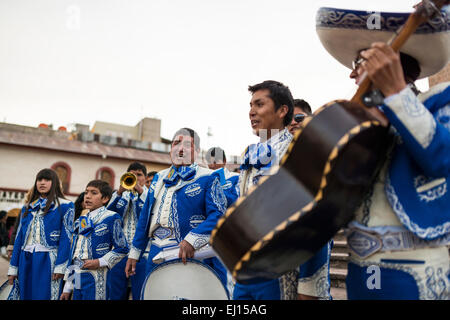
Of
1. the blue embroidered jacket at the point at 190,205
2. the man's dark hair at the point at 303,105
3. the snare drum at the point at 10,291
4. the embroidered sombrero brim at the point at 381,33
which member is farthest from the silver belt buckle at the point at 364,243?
the snare drum at the point at 10,291

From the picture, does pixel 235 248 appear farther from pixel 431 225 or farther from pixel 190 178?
pixel 190 178

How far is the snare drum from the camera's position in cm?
509

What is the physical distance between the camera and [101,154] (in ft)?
88.8

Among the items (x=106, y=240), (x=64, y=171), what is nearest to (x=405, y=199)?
(x=106, y=240)

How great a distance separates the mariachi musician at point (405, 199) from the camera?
1.38 metres

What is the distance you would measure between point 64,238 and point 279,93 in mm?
3833

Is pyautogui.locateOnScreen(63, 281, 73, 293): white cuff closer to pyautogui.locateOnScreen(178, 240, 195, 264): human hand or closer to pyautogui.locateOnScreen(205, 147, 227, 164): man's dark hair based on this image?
pyautogui.locateOnScreen(178, 240, 195, 264): human hand

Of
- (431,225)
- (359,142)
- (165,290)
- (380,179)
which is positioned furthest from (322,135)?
(165,290)

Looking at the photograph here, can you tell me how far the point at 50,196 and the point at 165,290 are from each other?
3.29 metres

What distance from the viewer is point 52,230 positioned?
5.12 m

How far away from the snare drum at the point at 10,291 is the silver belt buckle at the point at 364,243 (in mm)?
4974

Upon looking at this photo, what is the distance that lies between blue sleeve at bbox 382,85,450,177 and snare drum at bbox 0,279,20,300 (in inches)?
210

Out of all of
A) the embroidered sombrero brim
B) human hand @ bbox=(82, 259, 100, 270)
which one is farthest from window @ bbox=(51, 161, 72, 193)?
the embroidered sombrero brim

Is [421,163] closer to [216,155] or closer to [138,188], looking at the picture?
[138,188]
